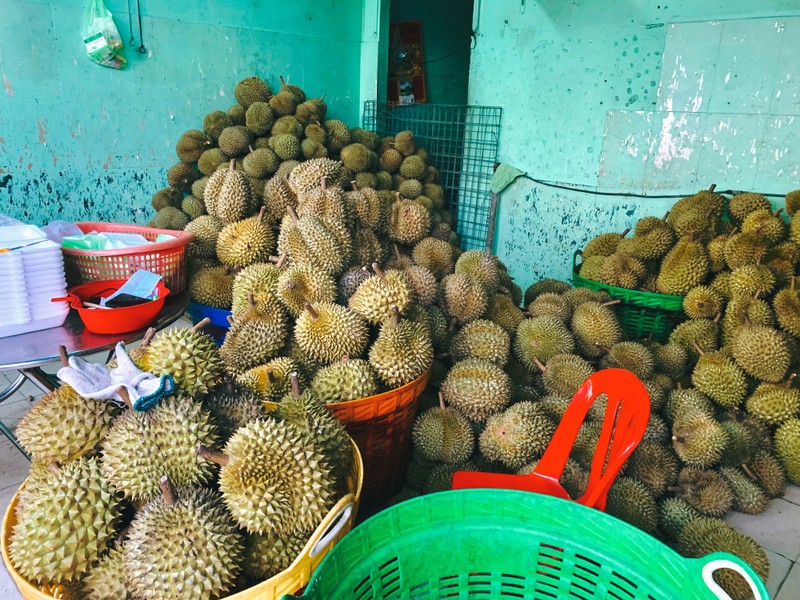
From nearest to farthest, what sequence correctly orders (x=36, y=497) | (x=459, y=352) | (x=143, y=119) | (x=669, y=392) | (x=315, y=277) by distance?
(x=36, y=497) → (x=315, y=277) → (x=459, y=352) → (x=669, y=392) → (x=143, y=119)

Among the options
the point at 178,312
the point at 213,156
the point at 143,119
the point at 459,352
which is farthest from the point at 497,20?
the point at 178,312

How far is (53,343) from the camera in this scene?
75.3 inches

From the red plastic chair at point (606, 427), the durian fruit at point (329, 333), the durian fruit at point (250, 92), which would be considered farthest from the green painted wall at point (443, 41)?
the red plastic chair at point (606, 427)

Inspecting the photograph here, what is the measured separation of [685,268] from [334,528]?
2589 mm

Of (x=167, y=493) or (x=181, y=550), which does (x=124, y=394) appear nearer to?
(x=167, y=493)

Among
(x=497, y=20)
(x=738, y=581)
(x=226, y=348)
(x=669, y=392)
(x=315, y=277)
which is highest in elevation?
(x=497, y=20)

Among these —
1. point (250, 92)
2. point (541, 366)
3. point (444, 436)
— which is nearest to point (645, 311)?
point (541, 366)

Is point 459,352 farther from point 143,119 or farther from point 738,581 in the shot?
point 143,119

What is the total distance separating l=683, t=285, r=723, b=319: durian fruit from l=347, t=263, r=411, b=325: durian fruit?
1.71 meters

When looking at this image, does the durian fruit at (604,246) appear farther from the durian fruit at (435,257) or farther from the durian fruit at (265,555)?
the durian fruit at (265,555)

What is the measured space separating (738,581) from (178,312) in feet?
7.25

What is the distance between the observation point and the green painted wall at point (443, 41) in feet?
20.5

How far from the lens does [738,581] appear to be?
5.75 feet

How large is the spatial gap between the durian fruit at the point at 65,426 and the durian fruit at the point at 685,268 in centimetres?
283
